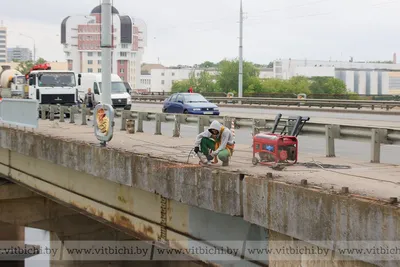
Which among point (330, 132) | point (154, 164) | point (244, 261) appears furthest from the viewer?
point (330, 132)

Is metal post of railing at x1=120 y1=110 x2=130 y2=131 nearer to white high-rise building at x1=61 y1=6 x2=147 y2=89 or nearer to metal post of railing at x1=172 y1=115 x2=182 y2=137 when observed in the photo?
metal post of railing at x1=172 y1=115 x2=182 y2=137

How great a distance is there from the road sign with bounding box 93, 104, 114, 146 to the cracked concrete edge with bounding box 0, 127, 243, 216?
37cm

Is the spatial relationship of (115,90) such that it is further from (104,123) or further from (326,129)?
(326,129)

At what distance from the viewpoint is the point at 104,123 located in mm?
15594

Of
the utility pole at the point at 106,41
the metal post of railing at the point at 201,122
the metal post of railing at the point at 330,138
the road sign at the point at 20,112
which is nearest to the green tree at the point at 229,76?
the road sign at the point at 20,112

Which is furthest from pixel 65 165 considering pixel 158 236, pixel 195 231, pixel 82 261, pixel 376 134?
pixel 82 261

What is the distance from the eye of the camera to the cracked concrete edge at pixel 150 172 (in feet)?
31.9

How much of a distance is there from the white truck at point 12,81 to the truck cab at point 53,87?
332 cm

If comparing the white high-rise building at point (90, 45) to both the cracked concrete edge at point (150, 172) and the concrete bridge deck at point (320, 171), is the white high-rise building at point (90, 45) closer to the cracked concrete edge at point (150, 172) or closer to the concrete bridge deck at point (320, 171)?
the cracked concrete edge at point (150, 172)

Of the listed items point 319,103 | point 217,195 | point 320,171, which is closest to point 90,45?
point 319,103

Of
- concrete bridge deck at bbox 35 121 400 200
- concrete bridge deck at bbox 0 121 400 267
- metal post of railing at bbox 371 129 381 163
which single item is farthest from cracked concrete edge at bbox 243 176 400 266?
metal post of railing at bbox 371 129 381 163

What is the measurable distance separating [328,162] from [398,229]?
5.83 meters

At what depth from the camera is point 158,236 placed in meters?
12.1

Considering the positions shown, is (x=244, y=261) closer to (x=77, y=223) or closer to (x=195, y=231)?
(x=195, y=231)
